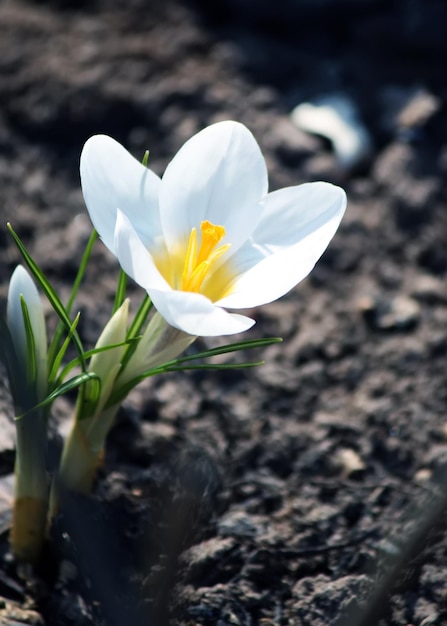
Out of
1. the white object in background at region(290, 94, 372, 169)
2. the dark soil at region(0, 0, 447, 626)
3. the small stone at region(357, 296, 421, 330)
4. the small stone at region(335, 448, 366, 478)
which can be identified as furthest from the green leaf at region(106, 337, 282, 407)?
the white object in background at region(290, 94, 372, 169)

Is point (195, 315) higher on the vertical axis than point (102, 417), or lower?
higher

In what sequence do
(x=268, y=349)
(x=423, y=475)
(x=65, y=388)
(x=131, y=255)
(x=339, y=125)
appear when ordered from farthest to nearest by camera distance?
1. (x=339, y=125)
2. (x=268, y=349)
3. (x=423, y=475)
4. (x=65, y=388)
5. (x=131, y=255)

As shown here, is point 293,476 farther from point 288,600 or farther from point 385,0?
point 385,0

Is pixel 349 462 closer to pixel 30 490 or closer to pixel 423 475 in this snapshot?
pixel 423 475

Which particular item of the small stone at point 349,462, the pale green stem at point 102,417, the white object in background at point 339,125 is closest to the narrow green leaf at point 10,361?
the pale green stem at point 102,417

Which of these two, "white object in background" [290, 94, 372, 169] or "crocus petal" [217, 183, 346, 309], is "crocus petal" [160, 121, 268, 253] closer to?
"crocus petal" [217, 183, 346, 309]

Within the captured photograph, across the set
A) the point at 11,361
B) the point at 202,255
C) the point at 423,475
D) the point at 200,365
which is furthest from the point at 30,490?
the point at 423,475

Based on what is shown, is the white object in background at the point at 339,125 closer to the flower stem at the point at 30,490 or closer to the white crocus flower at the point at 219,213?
the white crocus flower at the point at 219,213
